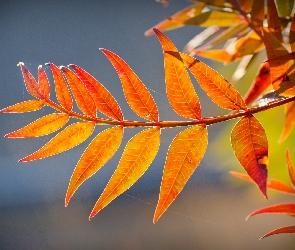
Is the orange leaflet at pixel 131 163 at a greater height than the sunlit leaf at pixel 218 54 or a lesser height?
lesser

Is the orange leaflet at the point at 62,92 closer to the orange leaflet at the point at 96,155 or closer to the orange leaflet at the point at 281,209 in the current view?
the orange leaflet at the point at 96,155

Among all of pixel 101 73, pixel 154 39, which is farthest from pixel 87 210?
pixel 154 39

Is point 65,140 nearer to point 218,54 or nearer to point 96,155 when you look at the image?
point 96,155

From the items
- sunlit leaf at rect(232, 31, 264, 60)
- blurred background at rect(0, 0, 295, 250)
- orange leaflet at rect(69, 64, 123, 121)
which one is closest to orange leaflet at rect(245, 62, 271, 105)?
sunlit leaf at rect(232, 31, 264, 60)

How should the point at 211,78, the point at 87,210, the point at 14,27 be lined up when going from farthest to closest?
the point at 14,27 < the point at 87,210 < the point at 211,78

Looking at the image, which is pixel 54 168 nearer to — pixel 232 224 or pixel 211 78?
pixel 232 224

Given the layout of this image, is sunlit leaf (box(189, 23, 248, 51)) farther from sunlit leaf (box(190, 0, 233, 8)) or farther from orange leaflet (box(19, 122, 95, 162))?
orange leaflet (box(19, 122, 95, 162))

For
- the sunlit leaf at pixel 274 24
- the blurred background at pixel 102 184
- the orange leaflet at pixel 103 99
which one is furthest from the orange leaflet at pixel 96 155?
the blurred background at pixel 102 184
